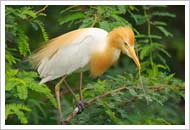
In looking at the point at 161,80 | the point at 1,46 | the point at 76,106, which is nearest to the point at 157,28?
the point at 161,80

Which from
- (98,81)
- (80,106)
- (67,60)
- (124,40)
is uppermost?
(124,40)

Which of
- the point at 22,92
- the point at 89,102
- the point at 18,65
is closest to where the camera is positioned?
the point at 22,92

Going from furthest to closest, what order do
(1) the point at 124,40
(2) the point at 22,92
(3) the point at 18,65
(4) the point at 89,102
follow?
(3) the point at 18,65
(4) the point at 89,102
(1) the point at 124,40
(2) the point at 22,92

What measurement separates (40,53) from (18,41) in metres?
0.17

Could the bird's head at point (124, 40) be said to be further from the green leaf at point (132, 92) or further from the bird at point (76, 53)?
the green leaf at point (132, 92)

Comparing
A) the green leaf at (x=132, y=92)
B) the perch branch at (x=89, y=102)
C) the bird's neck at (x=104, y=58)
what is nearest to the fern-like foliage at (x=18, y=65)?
the perch branch at (x=89, y=102)

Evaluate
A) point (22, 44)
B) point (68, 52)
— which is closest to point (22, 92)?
point (22, 44)

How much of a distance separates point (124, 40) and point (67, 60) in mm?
339

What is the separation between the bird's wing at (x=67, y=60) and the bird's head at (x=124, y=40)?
0.38 feet

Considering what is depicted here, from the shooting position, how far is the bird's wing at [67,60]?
398 centimetres

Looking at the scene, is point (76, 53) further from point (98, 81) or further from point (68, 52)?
point (98, 81)

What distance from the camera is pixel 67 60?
4.00m

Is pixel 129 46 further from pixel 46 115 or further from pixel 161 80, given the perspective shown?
pixel 46 115

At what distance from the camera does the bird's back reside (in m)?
3.97
